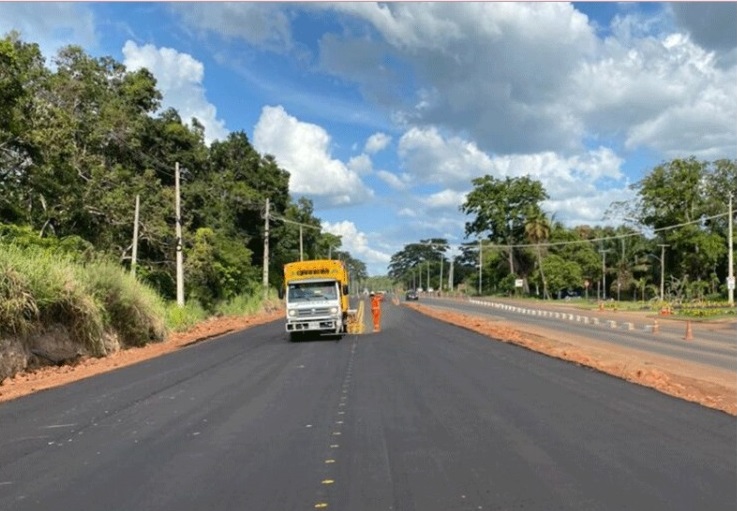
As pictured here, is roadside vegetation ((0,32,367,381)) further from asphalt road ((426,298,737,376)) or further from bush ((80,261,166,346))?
asphalt road ((426,298,737,376))

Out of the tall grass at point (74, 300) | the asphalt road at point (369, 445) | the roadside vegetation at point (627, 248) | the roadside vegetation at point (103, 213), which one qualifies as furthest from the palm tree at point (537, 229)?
the asphalt road at point (369, 445)

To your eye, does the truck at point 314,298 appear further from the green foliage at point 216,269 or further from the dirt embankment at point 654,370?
the green foliage at point 216,269

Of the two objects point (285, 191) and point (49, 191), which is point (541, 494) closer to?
point (49, 191)

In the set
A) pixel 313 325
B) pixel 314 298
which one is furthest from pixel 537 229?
pixel 313 325

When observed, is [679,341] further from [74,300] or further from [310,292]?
[74,300]

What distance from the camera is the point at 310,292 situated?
82.6 ft

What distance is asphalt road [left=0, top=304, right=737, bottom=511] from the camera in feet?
18.9

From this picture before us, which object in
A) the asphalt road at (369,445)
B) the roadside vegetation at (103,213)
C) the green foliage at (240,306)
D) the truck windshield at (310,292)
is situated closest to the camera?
the asphalt road at (369,445)

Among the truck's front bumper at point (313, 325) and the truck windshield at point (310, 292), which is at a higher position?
the truck windshield at point (310, 292)

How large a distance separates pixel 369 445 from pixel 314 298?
17.5 m

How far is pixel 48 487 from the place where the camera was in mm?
6277

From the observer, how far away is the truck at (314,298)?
24.6 metres

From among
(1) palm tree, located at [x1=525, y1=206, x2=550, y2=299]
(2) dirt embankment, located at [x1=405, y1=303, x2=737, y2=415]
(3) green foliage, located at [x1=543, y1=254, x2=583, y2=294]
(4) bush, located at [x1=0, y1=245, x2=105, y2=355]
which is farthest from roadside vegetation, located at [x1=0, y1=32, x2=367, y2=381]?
(1) palm tree, located at [x1=525, y1=206, x2=550, y2=299]

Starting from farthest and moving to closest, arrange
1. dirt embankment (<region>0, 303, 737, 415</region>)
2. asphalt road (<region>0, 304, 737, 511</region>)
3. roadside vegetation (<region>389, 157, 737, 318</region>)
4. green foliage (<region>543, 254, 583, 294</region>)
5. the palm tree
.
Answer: the palm tree
green foliage (<region>543, 254, 583, 294</region>)
roadside vegetation (<region>389, 157, 737, 318</region>)
dirt embankment (<region>0, 303, 737, 415</region>)
asphalt road (<region>0, 304, 737, 511</region>)
